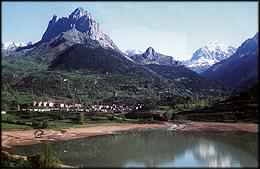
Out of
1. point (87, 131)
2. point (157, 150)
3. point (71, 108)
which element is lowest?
Answer: point (157, 150)

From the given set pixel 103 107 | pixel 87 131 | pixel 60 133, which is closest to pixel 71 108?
pixel 103 107

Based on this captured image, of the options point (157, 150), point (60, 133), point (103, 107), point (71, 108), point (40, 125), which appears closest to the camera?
point (157, 150)

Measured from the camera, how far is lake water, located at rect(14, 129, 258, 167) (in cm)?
3618

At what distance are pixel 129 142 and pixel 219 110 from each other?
131 ft

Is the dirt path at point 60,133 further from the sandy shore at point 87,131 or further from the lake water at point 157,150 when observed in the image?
the lake water at point 157,150

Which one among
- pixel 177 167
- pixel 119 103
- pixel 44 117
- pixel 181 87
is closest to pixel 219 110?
pixel 44 117

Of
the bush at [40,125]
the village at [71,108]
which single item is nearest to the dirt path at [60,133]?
the bush at [40,125]

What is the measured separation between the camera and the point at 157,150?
48.4m

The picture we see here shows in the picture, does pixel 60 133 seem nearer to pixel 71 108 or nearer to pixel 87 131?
pixel 87 131

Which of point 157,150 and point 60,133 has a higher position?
point 60,133

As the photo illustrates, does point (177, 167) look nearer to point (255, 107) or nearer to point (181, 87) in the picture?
point (255, 107)

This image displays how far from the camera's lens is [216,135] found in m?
64.1

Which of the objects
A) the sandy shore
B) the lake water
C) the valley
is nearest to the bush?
the valley

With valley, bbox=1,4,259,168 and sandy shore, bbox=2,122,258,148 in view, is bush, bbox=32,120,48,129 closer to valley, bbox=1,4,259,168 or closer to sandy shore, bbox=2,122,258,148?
valley, bbox=1,4,259,168
